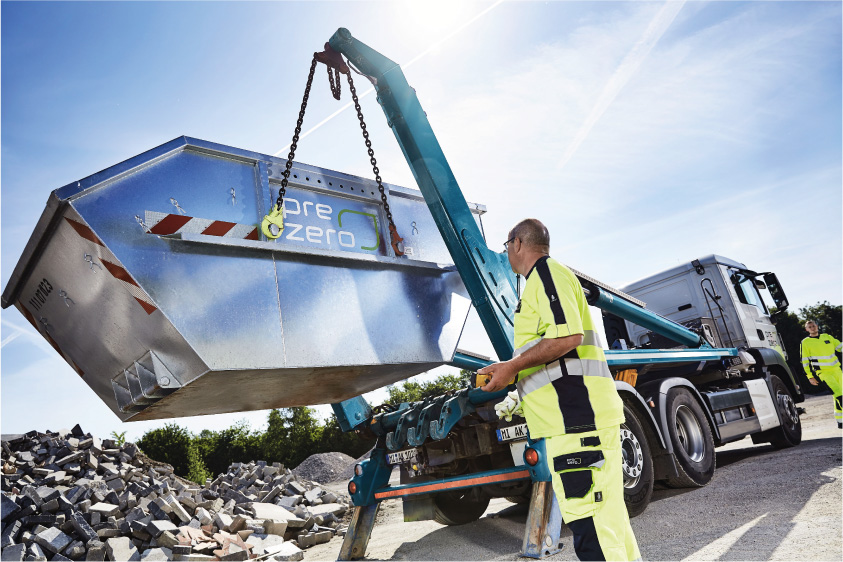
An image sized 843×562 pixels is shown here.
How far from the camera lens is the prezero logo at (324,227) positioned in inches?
143

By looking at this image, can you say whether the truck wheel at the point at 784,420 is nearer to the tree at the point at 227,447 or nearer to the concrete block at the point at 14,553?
the concrete block at the point at 14,553

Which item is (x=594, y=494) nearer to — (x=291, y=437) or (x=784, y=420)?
(x=784, y=420)

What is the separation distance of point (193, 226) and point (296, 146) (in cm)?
90

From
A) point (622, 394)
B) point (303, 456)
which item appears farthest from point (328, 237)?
point (303, 456)

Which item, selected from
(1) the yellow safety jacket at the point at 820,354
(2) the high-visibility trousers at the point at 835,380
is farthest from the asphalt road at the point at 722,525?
(1) the yellow safety jacket at the point at 820,354

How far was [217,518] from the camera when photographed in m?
6.81

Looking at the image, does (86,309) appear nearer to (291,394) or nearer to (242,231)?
(242,231)

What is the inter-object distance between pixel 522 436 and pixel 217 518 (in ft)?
14.1

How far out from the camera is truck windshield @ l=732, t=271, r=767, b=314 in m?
8.72

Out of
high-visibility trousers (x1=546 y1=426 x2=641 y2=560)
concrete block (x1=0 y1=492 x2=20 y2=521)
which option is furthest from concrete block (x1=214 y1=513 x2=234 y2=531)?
high-visibility trousers (x1=546 y1=426 x2=641 y2=560)

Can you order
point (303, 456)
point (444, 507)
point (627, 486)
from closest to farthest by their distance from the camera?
point (627, 486) → point (444, 507) → point (303, 456)

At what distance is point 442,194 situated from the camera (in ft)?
14.5

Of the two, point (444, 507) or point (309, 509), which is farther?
point (309, 509)

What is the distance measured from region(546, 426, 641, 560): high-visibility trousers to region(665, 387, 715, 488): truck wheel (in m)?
3.70
